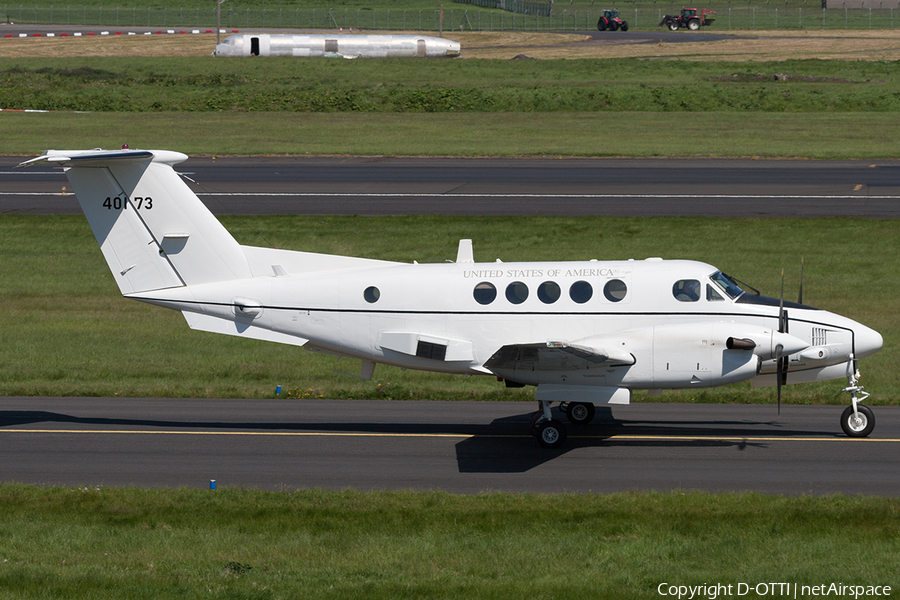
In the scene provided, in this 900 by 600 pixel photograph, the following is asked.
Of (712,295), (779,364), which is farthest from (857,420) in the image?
(712,295)

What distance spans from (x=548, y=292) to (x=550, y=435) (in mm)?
2414

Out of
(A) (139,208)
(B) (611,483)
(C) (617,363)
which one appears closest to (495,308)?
(C) (617,363)

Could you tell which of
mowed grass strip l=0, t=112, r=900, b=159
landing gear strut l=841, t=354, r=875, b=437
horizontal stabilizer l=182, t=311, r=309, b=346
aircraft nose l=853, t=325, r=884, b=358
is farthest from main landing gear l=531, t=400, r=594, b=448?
mowed grass strip l=0, t=112, r=900, b=159

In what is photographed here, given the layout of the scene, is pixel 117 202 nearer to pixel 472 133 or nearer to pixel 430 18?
pixel 472 133

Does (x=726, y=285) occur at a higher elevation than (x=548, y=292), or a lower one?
higher

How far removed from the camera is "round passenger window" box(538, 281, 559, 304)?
1662 cm

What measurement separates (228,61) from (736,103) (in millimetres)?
45388

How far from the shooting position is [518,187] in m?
40.7

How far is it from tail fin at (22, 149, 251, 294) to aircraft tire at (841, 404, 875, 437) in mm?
10814

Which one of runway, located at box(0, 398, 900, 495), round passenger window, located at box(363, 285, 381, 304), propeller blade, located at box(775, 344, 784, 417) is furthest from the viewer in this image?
Result: round passenger window, located at box(363, 285, 381, 304)

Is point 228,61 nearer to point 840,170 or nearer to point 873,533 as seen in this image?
point 840,170

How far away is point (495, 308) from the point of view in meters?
16.8

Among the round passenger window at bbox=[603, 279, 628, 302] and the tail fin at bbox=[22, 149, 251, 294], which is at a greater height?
the tail fin at bbox=[22, 149, 251, 294]

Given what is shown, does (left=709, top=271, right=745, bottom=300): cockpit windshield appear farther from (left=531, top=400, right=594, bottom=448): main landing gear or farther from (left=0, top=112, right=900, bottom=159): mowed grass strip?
(left=0, top=112, right=900, bottom=159): mowed grass strip
